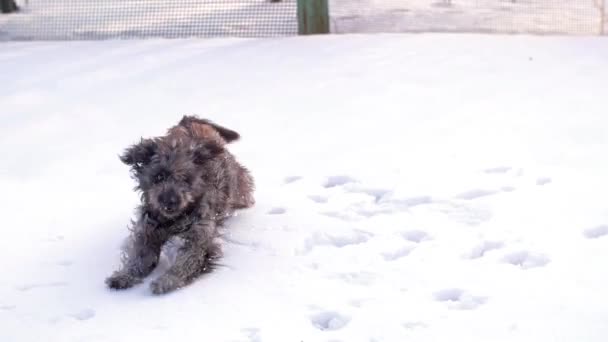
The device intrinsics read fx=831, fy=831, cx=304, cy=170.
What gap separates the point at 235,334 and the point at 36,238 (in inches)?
64.2

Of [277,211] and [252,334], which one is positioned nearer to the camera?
[252,334]

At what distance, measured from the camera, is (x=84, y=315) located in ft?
12.3

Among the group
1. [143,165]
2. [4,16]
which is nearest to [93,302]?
[143,165]

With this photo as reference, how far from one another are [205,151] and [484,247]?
4.93 feet

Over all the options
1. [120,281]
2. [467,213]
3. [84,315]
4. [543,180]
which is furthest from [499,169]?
[84,315]

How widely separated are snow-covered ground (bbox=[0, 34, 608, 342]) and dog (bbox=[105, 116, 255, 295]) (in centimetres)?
11

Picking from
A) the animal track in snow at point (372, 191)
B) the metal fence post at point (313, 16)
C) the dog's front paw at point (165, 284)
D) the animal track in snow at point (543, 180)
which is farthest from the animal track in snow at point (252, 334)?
the metal fence post at point (313, 16)

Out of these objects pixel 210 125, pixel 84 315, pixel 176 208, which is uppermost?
pixel 210 125

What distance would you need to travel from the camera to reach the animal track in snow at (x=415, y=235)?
4.30 m

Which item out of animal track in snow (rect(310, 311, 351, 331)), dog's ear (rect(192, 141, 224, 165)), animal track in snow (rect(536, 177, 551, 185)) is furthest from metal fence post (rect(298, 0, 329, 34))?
animal track in snow (rect(310, 311, 351, 331))

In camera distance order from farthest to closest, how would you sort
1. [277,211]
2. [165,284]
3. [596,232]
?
[277,211], [596,232], [165,284]

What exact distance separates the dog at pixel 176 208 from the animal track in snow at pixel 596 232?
1.86 meters

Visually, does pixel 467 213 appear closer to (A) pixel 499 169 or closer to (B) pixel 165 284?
(A) pixel 499 169

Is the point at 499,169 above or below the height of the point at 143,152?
below
